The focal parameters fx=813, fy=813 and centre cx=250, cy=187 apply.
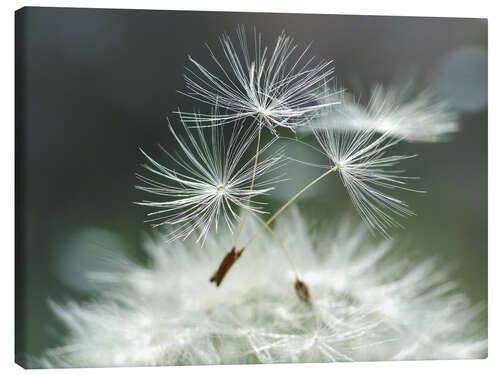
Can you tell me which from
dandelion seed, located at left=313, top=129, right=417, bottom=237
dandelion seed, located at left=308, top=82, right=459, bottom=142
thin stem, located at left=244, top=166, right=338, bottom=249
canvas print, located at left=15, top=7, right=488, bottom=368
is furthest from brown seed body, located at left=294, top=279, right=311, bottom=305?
dandelion seed, located at left=308, top=82, right=459, bottom=142

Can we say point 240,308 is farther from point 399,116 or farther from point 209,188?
point 399,116

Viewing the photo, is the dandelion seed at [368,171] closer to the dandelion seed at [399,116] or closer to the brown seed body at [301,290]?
the dandelion seed at [399,116]

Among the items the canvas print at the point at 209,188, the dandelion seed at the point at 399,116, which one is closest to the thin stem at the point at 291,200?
the canvas print at the point at 209,188

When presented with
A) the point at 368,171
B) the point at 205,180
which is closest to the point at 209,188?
the point at 205,180

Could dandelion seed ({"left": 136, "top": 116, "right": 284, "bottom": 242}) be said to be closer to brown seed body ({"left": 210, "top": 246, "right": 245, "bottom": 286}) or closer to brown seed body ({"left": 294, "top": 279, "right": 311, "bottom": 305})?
brown seed body ({"left": 210, "top": 246, "right": 245, "bottom": 286})

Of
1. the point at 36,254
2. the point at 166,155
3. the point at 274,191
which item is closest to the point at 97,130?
the point at 166,155

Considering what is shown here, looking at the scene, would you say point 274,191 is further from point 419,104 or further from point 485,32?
point 485,32

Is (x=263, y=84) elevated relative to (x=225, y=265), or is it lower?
elevated
